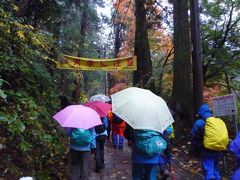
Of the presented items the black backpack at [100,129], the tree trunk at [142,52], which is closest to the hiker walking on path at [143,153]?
the black backpack at [100,129]

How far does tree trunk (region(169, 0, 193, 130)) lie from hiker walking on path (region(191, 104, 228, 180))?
5.11m

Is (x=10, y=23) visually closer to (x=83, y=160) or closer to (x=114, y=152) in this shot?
(x=83, y=160)

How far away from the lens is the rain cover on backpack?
19.7 feet

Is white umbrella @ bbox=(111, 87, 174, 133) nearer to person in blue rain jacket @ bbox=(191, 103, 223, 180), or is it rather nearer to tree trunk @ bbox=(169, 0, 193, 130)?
person in blue rain jacket @ bbox=(191, 103, 223, 180)

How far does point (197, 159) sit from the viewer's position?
9328mm

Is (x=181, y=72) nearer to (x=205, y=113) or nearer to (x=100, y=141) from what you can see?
(x=100, y=141)

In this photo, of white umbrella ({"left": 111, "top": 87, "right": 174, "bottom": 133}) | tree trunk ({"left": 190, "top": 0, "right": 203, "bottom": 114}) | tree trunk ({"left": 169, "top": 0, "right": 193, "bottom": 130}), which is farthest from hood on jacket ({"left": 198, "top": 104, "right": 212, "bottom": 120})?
tree trunk ({"left": 169, "top": 0, "right": 193, "bottom": 130})

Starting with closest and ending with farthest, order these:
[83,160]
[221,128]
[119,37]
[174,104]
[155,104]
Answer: [155,104] < [221,128] < [83,160] < [174,104] < [119,37]

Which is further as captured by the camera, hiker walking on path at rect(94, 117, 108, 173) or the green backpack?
hiker walking on path at rect(94, 117, 108, 173)

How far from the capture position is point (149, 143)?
17.0 feet

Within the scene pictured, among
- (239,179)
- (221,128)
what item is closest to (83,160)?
(221,128)

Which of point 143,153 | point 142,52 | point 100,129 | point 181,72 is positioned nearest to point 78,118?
point 143,153

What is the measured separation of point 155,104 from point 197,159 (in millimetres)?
4638

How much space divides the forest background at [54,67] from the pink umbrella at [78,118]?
651 mm
